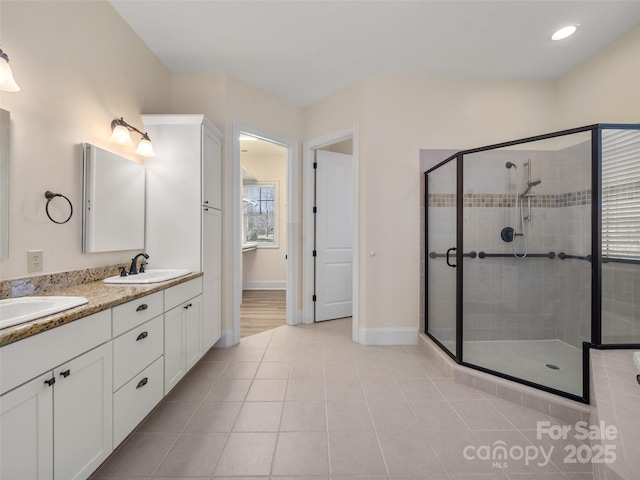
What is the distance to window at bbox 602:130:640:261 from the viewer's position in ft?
5.96

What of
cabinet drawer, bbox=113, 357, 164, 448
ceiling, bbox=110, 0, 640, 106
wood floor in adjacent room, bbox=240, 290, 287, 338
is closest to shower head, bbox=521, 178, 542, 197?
ceiling, bbox=110, 0, 640, 106

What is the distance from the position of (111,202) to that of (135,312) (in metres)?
0.95

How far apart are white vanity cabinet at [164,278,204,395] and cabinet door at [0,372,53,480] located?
820 mm

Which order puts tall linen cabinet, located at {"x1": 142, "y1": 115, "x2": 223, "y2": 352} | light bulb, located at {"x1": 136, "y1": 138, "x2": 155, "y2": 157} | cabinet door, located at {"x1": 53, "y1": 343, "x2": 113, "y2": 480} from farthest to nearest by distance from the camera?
tall linen cabinet, located at {"x1": 142, "y1": 115, "x2": 223, "y2": 352}
light bulb, located at {"x1": 136, "y1": 138, "x2": 155, "y2": 157}
cabinet door, located at {"x1": 53, "y1": 343, "x2": 113, "y2": 480}

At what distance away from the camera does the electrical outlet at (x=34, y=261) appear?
1.47 meters

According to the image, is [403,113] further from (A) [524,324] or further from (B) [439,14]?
(A) [524,324]

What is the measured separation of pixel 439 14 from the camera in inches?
85.6

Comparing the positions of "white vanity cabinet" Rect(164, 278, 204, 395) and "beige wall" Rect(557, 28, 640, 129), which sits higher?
"beige wall" Rect(557, 28, 640, 129)

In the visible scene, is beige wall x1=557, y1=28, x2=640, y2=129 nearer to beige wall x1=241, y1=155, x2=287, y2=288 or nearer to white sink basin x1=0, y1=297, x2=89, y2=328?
white sink basin x1=0, y1=297, x2=89, y2=328

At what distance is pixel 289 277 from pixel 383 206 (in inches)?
58.5

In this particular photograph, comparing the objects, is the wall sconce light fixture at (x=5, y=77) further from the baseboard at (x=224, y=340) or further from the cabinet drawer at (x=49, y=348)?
the baseboard at (x=224, y=340)

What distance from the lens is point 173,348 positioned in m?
1.93

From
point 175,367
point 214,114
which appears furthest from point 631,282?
point 214,114

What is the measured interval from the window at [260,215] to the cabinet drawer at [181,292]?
3.68m
